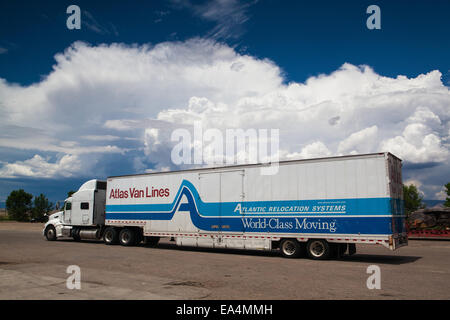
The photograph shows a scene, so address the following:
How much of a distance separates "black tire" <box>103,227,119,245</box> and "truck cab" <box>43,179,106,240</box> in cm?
102

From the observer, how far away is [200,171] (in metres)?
18.5

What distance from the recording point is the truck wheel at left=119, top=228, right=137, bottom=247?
21016mm

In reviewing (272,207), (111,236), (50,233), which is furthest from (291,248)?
(50,233)

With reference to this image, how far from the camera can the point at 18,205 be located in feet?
313

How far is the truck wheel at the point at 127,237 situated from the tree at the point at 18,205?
88.0m

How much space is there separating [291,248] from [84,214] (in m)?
14.4

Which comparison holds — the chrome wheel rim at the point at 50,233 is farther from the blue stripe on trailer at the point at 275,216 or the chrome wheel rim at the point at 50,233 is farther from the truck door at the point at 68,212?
the blue stripe on trailer at the point at 275,216

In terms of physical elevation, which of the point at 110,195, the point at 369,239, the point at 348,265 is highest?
the point at 110,195
